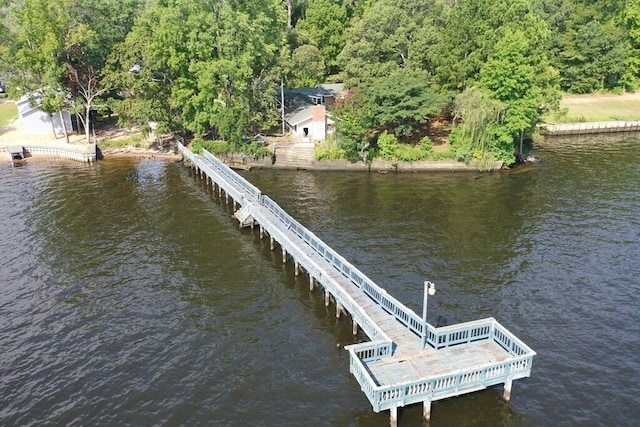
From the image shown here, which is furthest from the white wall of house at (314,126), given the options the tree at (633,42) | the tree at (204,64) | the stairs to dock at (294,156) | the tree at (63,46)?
the tree at (633,42)

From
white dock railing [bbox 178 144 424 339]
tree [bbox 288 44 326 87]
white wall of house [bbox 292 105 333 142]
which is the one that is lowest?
white dock railing [bbox 178 144 424 339]

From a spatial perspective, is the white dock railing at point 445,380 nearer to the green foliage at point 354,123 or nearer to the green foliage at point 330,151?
the green foliage at point 354,123

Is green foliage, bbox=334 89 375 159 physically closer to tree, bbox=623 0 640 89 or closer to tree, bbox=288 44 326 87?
tree, bbox=288 44 326 87

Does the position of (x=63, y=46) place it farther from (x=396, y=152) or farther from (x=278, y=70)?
(x=396, y=152)

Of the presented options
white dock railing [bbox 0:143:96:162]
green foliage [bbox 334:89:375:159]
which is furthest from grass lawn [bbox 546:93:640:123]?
white dock railing [bbox 0:143:96:162]

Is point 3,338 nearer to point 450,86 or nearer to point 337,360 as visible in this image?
point 337,360
